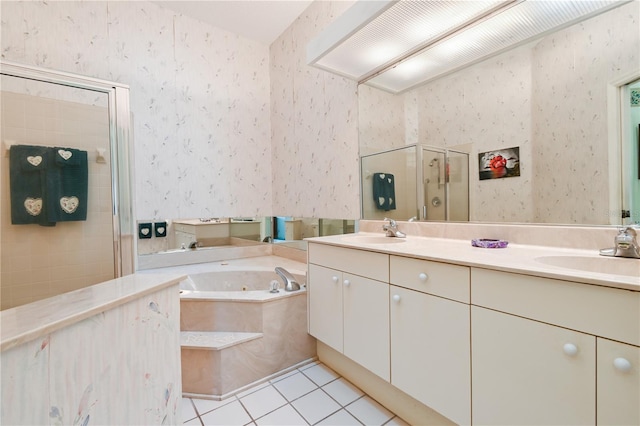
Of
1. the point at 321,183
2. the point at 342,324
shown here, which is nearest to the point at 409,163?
the point at 321,183

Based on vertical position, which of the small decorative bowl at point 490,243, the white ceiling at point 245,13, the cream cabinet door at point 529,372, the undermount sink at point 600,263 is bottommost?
the cream cabinet door at point 529,372

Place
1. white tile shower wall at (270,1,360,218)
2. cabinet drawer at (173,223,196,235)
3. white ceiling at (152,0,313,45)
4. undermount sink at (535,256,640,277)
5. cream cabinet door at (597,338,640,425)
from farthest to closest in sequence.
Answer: cabinet drawer at (173,223,196,235)
white ceiling at (152,0,313,45)
white tile shower wall at (270,1,360,218)
undermount sink at (535,256,640,277)
cream cabinet door at (597,338,640,425)

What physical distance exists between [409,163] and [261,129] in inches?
69.8

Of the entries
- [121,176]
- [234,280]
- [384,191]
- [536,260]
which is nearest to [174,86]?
[121,176]

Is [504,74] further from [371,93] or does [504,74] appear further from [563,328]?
[563,328]

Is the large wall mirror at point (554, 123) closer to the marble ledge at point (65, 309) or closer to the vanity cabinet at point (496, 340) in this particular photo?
the vanity cabinet at point (496, 340)

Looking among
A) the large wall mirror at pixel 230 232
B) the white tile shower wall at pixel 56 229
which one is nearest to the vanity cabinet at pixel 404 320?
the large wall mirror at pixel 230 232

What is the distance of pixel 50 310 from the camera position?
573mm

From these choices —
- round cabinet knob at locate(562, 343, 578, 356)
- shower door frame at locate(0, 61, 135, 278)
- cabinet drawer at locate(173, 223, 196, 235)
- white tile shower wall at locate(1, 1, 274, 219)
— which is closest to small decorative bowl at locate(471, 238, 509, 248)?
round cabinet knob at locate(562, 343, 578, 356)

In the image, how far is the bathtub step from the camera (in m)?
1.53

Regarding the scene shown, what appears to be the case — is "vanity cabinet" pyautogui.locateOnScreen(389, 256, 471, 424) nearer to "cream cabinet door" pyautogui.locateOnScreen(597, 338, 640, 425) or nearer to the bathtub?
"cream cabinet door" pyautogui.locateOnScreen(597, 338, 640, 425)

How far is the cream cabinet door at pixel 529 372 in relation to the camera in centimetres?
74

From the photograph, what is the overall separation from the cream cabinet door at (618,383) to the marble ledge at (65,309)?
1237 mm

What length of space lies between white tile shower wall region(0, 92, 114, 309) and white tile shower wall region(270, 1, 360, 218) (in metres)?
1.48
